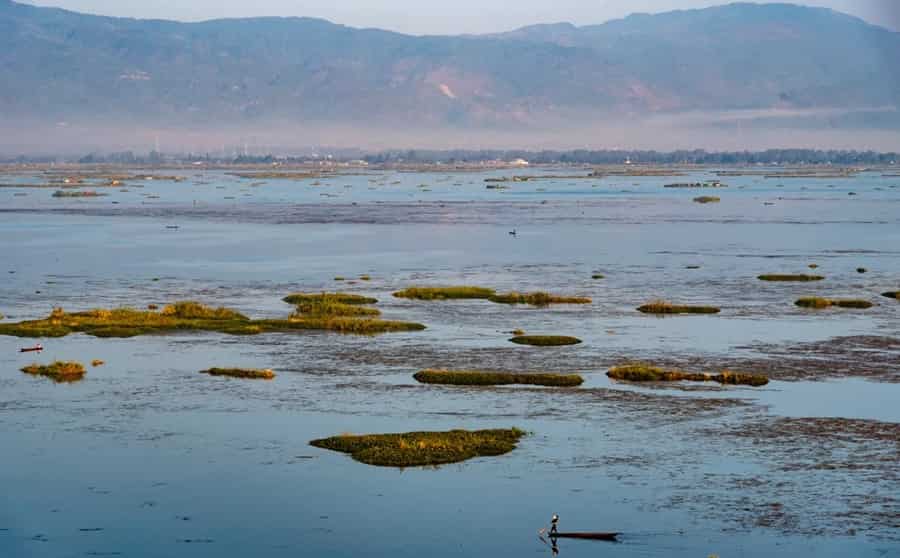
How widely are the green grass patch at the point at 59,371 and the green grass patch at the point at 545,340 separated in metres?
16.8

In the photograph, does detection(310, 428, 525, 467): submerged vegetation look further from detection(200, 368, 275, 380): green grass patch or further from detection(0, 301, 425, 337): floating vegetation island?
detection(0, 301, 425, 337): floating vegetation island

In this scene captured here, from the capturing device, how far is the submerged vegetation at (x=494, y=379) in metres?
43.0

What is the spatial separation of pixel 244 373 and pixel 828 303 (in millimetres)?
31092

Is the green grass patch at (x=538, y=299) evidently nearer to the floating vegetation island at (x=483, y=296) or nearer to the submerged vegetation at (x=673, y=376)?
the floating vegetation island at (x=483, y=296)

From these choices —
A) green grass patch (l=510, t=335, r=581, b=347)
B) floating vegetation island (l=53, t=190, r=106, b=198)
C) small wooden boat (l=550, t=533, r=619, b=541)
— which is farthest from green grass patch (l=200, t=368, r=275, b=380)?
floating vegetation island (l=53, t=190, r=106, b=198)

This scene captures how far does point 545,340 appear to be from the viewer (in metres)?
51.2

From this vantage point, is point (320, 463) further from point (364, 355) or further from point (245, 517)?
point (364, 355)

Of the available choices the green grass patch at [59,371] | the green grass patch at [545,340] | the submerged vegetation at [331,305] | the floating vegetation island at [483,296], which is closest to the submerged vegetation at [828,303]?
the floating vegetation island at [483,296]

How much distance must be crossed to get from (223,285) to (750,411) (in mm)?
40734

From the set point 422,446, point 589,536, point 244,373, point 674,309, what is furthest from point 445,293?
point 589,536

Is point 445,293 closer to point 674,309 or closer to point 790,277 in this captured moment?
point 674,309

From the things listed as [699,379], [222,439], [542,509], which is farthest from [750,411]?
[222,439]

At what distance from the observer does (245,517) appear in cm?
2944

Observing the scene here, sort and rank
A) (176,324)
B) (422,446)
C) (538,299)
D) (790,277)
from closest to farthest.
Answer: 1. (422,446)
2. (176,324)
3. (538,299)
4. (790,277)
